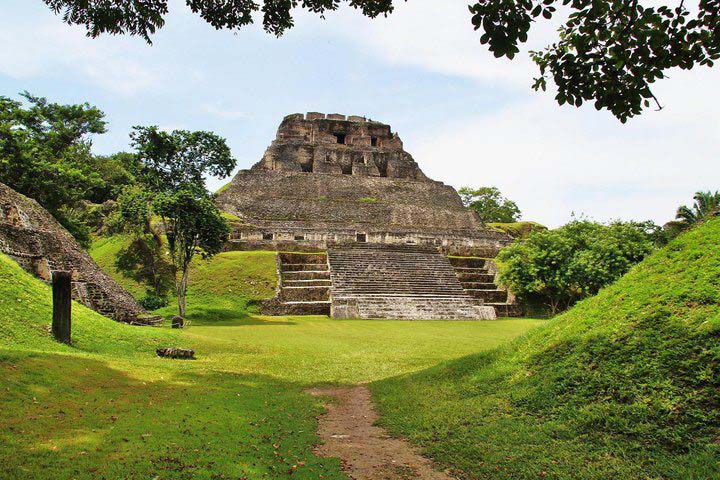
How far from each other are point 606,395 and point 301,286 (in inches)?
626

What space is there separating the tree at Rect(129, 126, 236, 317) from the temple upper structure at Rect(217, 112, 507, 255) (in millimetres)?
7591

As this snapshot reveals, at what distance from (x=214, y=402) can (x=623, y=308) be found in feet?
16.3

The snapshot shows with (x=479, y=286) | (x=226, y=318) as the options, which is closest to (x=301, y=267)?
(x=226, y=318)

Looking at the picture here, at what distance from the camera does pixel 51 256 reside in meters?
13.2

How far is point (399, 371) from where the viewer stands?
28.4 ft

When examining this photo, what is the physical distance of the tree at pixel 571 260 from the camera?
63.2ft

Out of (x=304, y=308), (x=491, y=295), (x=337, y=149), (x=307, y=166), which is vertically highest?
(x=337, y=149)

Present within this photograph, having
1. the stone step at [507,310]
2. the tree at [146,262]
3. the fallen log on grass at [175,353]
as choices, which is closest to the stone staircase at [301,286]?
the tree at [146,262]

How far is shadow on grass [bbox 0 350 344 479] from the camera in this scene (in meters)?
3.50

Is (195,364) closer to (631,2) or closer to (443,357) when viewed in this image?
(443,357)

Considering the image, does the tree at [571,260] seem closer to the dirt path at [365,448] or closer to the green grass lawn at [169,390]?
the green grass lawn at [169,390]

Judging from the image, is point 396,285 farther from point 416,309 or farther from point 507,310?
point 507,310

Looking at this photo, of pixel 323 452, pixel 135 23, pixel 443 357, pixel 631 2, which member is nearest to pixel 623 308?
pixel 631 2

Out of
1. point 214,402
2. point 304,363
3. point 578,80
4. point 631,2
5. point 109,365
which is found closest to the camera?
point 631,2
